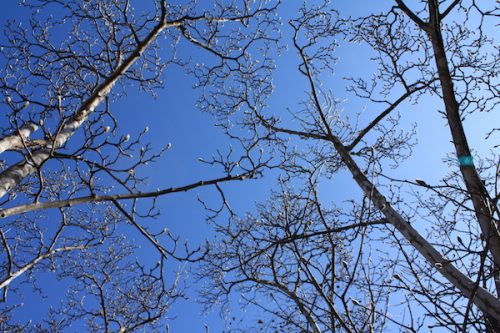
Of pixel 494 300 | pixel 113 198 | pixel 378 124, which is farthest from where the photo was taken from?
pixel 378 124

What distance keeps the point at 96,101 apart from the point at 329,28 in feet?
11.5

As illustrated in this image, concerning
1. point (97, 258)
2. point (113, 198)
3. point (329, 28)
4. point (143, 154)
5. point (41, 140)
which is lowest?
point (113, 198)

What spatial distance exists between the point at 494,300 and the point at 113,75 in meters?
4.61

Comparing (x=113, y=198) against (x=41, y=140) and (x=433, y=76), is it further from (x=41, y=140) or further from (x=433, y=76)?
(x=433, y=76)

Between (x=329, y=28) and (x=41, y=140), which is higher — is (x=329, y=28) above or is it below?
above

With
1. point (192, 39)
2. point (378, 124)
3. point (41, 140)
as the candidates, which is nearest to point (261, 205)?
point (378, 124)

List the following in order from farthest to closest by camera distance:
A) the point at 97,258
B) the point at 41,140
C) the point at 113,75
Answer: the point at 97,258
the point at 113,75
the point at 41,140

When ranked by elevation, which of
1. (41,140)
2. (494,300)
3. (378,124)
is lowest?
(494,300)

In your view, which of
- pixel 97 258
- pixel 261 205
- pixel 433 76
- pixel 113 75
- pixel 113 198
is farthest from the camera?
pixel 97 258

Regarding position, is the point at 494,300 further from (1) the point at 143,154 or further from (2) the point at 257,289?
(2) the point at 257,289

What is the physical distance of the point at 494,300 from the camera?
295 centimetres

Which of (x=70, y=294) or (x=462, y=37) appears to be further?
(x=70, y=294)

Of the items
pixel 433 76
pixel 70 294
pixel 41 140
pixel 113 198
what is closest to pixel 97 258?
pixel 70 294

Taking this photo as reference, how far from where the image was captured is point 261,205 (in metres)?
6.99
